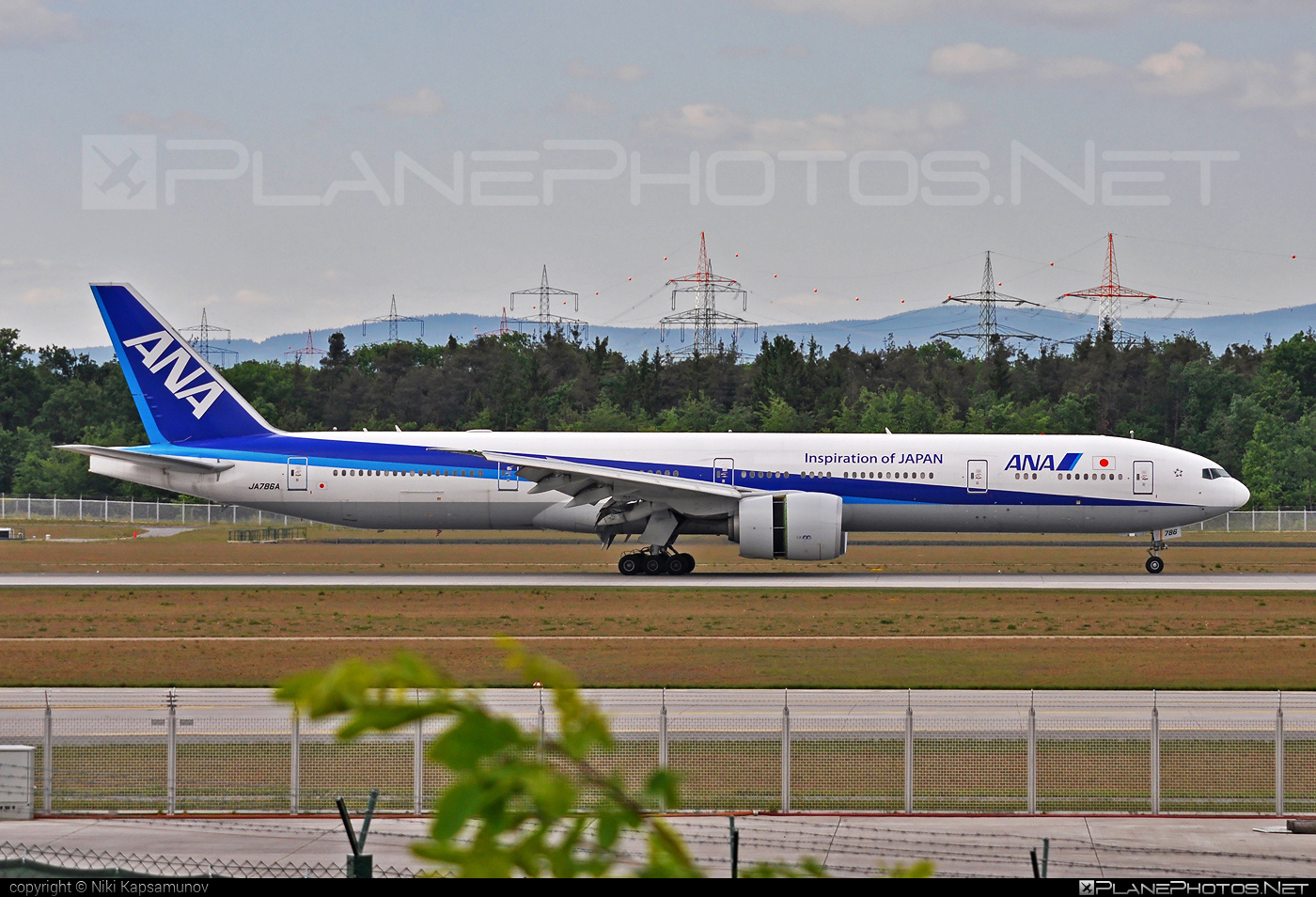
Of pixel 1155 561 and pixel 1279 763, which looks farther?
pixel 1155 561

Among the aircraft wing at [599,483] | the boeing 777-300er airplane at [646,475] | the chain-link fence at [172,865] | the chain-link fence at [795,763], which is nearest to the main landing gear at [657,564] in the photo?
the boeing 777-300er airplane at [646,475]

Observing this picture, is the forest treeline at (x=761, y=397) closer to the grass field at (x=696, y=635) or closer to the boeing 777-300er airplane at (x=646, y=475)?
the boeing 777-300er airplane at (x=646, y=475)

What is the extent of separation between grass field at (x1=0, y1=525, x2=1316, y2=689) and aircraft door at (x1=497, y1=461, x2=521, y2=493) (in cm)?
471

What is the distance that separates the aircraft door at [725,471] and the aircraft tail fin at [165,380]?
1466cm

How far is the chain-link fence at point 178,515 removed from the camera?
73.6m

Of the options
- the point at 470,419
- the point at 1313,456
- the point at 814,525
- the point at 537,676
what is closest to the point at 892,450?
the point at 814,525

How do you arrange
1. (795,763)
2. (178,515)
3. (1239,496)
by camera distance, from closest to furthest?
(795,763) → (1239,496) → (178,515)

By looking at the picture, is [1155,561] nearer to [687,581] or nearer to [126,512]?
[687,581]

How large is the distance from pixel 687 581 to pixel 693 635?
445 inches

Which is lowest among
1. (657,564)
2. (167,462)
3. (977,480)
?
(657,564)

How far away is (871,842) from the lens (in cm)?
1337

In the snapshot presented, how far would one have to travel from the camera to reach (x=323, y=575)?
140ft

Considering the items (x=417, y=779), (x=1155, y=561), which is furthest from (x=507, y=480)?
(x=417, y=779)

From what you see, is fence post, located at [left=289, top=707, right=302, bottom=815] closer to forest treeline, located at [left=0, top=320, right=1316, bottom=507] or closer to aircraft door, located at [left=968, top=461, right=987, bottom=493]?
aircraft door, located at [left=968, top=461, right=987, bottom=493]
